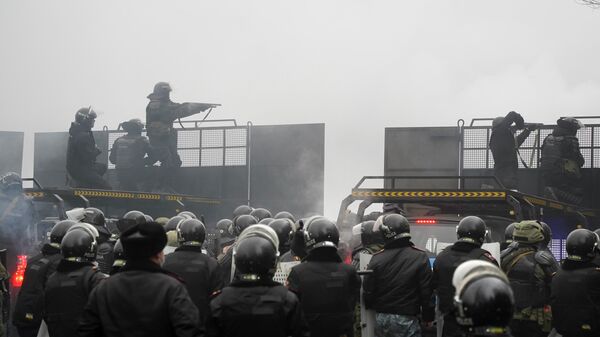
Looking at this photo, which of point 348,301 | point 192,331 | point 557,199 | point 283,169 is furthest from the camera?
point 283,169

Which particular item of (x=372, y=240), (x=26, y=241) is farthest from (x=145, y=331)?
(x=26, y=241)

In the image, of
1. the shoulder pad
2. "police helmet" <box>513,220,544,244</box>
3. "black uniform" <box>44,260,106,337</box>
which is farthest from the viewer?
"police helmet" <box>513,220,544,244</box>

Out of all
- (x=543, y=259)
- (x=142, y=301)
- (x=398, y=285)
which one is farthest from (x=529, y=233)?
(x=142, y=301)

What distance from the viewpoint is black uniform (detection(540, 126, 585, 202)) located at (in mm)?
16391

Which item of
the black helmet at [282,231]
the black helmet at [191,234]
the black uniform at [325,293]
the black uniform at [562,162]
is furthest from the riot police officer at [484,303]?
the black uniform at [562,162]

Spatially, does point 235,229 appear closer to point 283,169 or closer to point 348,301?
point 348,301

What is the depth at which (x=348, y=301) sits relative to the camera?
841cm

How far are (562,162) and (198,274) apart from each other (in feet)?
30.0

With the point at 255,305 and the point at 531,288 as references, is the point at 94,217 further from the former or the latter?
the point at 255,305

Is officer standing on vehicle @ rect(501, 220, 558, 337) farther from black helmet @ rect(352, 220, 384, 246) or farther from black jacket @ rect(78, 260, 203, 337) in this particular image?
black jacket @ rect(78, 260, 203, 337)

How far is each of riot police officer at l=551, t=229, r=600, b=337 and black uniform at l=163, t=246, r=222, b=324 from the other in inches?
133

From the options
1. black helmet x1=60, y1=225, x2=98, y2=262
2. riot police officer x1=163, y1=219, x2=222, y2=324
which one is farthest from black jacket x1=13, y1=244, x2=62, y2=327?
black helmet x1=60, y1=225, x2=98, y2=262

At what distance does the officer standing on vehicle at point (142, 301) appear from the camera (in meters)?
5.95

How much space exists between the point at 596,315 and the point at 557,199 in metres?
6.90
